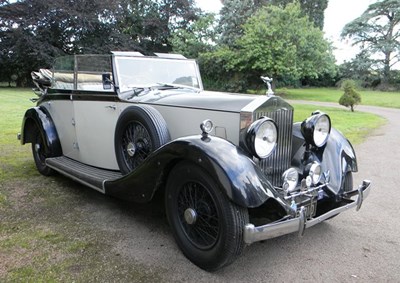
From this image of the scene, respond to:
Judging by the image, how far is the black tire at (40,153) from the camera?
204 inches

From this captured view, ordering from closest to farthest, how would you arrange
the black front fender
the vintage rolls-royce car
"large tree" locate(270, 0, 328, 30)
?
the black front fender < the vintage rolls-royce car < "large tree" locate(270, 0, 328, 30)

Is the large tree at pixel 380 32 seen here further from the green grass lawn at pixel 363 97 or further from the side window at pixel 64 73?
the side window at pixel 64 73

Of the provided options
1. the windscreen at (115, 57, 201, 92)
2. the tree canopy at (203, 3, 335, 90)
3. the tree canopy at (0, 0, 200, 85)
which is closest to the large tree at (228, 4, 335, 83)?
the tree canopy at (203, 3, 335, 90)

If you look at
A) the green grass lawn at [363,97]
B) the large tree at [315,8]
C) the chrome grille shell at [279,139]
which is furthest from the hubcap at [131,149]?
the large tree at [315,8]

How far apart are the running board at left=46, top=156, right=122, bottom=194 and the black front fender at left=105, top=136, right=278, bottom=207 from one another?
2.83 feet

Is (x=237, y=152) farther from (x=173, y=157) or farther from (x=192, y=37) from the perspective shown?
(x=192, y=37)

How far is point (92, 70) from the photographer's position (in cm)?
441

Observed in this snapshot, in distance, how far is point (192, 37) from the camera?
981 inches

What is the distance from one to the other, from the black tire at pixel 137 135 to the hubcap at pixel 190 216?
773mm

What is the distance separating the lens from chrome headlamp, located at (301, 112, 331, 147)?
132 inches

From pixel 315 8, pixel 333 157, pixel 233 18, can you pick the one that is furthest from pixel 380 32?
pixel 333 157

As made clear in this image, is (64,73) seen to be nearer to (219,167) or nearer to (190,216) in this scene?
(190,216)

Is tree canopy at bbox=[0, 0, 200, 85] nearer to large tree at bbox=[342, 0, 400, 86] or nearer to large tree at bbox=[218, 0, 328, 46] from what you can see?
large tree at bbox=[218, 0, 328, 46]

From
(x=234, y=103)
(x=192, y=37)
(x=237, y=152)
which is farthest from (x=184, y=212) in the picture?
(x=192, y=37)
